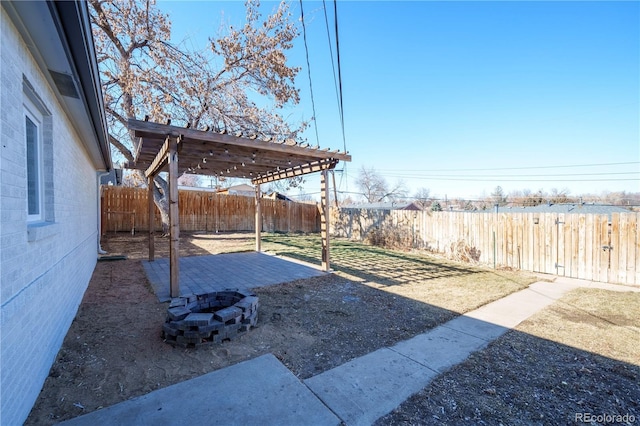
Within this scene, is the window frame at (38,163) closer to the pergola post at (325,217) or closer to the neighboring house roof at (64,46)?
the neighboring house roof at (64,46)

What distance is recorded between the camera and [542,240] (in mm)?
6617

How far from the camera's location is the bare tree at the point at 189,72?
8.71 meters

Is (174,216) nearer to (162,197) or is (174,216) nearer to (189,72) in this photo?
(189,72)

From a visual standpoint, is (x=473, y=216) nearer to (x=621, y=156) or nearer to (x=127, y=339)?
(x=127, y=339)

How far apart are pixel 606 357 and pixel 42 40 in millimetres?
5639

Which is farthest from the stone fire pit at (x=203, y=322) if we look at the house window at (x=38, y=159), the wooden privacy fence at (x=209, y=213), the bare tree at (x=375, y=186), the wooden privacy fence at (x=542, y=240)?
the bare tree at (x=375, y=186)

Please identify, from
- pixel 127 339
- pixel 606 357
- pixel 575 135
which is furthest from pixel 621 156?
pixel 127 339

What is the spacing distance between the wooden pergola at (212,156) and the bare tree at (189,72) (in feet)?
9.93

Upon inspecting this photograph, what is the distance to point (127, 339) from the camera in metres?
2.97

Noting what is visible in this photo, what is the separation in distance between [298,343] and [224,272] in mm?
3584

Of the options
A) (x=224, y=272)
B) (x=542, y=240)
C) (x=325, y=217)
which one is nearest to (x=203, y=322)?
(x=224, y=272)

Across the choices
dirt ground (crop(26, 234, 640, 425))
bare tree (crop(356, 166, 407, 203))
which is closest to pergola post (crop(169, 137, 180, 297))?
dirt ground (crop(26, 234, 640, 425))

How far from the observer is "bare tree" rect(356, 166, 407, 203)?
1586 inches

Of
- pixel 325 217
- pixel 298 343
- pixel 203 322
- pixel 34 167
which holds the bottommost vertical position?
pixel 298 343
